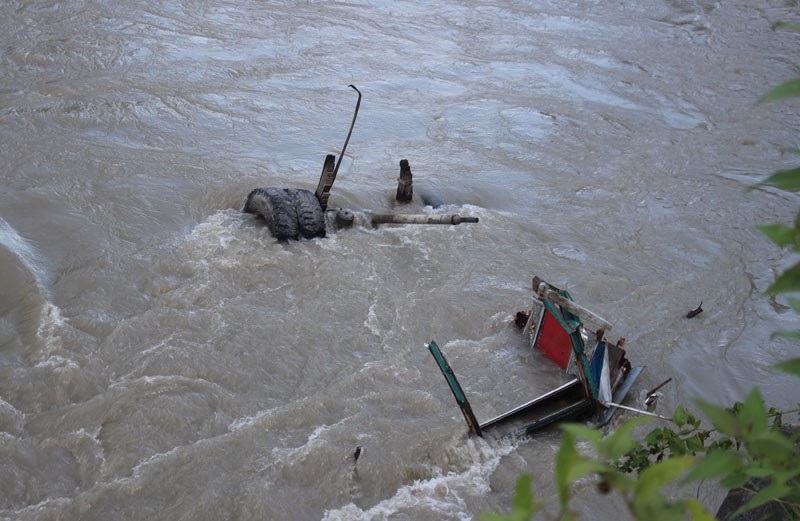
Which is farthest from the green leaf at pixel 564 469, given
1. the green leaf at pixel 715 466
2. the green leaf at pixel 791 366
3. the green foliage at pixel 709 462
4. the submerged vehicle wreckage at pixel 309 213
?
the submerged vehicle wreckage at pixel 309 213

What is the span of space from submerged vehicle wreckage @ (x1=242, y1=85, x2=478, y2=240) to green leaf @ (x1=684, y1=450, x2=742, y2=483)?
614 cm

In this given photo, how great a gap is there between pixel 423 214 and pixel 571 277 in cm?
151

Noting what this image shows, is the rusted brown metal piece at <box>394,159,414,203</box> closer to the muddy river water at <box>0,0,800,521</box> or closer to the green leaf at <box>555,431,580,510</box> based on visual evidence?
the muddy river water at <box>0,0,800,521</box>

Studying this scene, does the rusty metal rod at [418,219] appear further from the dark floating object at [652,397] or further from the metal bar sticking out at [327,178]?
the dark floating object at [652,397]

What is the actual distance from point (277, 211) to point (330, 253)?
0.61m

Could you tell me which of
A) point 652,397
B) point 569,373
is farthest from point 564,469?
point 569,373

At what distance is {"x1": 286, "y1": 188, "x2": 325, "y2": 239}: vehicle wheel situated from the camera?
712 cm

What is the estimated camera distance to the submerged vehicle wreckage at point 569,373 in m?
5.06

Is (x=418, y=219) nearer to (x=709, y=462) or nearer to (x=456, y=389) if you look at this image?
(x=456, y=389)

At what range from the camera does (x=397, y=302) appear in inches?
255

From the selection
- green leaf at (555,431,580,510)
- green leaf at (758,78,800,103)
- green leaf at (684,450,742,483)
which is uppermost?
green leaf at (758,78,800,103)

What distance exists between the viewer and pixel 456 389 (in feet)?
15.3

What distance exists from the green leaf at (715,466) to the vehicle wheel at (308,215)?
6251 millimetres

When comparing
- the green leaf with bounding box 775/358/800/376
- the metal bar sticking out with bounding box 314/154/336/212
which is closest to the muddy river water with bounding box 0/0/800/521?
the metal bar sticking out with bounding box 314/154/336/212
